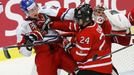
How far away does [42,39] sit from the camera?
2.35 m

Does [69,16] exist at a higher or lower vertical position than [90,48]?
higher

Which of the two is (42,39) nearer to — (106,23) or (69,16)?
(69,16)

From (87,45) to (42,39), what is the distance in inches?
9.8

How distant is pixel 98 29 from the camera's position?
2.29m

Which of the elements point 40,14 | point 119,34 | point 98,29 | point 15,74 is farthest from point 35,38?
point 15,74

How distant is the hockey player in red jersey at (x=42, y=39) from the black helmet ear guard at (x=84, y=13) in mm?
196

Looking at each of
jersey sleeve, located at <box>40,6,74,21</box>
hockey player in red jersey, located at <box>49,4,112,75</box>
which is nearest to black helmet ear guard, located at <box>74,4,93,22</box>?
hockey player in red jersey, located at <box>49,4,112,75</box>

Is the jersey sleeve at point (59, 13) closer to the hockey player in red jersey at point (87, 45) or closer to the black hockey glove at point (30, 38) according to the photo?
the hockey player in red jersey at point (87, 45)

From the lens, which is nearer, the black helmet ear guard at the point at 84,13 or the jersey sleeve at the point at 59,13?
the black helmet ear guard at the point at 84,13

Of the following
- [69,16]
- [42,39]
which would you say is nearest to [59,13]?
[69,16]

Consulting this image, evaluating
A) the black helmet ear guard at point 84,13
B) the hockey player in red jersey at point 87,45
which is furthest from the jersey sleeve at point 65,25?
the black helmet ear guard at point 84,13

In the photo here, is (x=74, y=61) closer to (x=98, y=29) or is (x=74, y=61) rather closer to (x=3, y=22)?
(x=98, y=29)

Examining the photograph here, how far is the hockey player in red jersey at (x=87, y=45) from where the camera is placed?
2254 mm

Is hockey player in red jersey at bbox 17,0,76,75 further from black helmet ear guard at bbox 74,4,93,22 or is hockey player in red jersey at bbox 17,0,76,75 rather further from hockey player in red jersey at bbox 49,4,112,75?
black helmet ear guard at bbox 74,4,93,22
